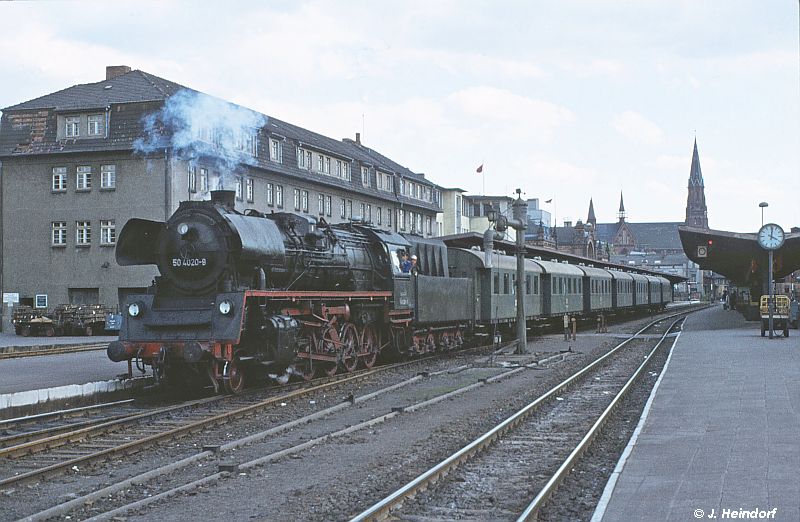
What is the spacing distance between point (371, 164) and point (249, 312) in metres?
43.7

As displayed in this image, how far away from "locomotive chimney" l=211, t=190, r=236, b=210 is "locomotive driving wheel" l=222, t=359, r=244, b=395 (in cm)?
276

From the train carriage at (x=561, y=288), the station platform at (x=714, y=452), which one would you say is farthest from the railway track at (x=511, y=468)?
the train carriage at (x=561, y=288)

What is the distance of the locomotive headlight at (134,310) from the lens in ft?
50.3

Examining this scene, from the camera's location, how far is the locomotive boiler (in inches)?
585

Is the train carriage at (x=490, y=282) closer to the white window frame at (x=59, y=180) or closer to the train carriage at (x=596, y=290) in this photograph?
the train carriage at (x=596, y=290)

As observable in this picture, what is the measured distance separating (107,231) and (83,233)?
1.22 m

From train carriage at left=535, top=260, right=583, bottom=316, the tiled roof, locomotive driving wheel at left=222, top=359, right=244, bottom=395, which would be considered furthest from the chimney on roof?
locomotive driving wheel at left=222, top=359, right=244, bottom=395

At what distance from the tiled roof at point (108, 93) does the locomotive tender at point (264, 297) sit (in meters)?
22.7

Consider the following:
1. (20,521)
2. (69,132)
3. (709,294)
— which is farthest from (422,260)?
(709,294)

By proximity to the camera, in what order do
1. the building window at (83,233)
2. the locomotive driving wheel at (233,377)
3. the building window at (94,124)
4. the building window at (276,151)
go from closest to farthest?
the locomotive driving wheel at (233,377), the building window at (94,124), the building window at (83,233), the building window at (276,151)

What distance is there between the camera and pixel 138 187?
41.4 metres

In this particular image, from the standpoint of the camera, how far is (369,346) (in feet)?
68.5

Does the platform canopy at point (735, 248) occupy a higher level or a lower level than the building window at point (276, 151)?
lower

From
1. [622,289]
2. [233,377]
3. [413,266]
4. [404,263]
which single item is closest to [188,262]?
[233,377]
